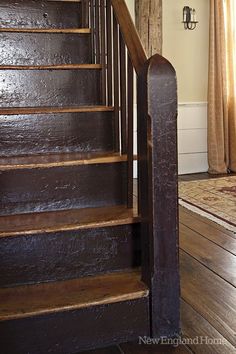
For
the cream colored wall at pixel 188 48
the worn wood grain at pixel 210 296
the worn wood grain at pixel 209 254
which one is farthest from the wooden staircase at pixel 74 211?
the cream colored wall at pixel 188 48

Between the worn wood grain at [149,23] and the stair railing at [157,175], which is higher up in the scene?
the worn wood grain at [149,23]

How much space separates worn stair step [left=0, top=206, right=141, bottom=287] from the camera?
5.14 feet

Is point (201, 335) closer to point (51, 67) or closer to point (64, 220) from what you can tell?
point (64, 220)

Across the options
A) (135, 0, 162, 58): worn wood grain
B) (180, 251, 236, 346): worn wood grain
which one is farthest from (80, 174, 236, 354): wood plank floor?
(135, 0, 162, 58): worn wood grain

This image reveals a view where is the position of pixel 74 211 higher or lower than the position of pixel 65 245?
higher

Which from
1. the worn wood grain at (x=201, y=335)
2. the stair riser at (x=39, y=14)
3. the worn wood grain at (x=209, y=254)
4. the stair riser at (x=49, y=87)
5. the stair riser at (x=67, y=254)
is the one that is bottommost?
the worn wood grain at (x=201, y=335)

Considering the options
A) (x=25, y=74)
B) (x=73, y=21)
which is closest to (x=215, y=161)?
(x=73, y=21)

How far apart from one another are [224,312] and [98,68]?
1.38 metres

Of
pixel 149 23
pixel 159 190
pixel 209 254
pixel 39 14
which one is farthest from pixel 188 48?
pixel 159 190

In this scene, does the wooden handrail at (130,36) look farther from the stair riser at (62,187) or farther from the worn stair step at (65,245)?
the worn stair step at (65,245)

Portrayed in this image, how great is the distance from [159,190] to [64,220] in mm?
414

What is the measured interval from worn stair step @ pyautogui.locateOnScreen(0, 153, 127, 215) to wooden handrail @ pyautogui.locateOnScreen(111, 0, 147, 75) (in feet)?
1.49

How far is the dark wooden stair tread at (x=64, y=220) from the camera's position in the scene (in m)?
1.56

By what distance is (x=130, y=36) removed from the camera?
5.49 feet
